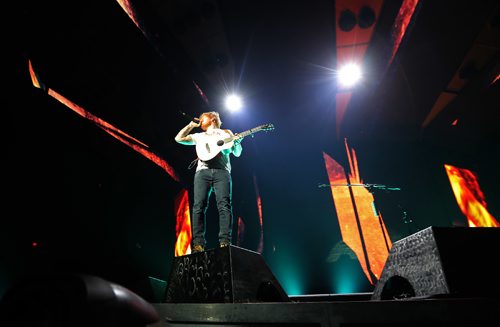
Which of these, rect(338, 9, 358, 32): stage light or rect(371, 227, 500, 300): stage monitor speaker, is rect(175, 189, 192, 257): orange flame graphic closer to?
rect(371, 227, 500, 300): stage monitor speaker

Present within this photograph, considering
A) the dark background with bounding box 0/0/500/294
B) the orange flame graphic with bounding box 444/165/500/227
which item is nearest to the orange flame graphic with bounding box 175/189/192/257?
the dark background with bounding box 0/0/500/294

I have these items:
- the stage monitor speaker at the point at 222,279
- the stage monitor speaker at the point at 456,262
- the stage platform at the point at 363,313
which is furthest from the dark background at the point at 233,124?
the stage monitor speaker at the point at 456,262

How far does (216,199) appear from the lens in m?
3.05

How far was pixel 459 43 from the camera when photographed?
538 centimetres

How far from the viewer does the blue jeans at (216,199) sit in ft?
9.42

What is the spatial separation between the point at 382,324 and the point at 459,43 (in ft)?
21.7

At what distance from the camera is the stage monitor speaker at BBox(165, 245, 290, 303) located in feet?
6.19

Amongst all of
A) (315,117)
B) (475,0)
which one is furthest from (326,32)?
(315,117)

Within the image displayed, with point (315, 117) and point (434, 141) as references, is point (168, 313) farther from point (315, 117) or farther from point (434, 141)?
point (434, 141)

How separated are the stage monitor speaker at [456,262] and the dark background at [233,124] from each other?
12.4 ft

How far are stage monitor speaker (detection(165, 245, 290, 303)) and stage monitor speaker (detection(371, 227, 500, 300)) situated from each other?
44.8 inches

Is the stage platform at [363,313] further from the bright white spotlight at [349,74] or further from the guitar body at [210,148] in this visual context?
the bright white spotlight at [349,74]

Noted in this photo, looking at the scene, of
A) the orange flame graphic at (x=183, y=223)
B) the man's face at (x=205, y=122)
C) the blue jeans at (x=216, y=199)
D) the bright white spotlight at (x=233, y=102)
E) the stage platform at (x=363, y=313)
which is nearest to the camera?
the stage platform at (x=363, y=313)

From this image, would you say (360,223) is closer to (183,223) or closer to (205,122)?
(183,223)
